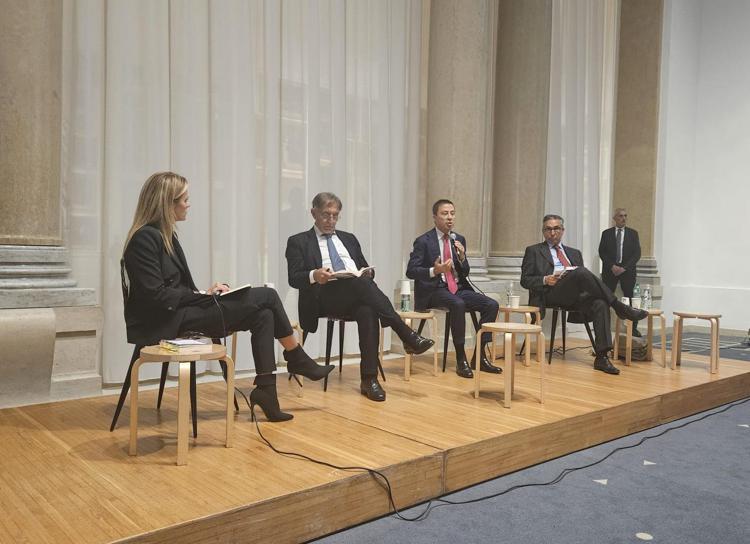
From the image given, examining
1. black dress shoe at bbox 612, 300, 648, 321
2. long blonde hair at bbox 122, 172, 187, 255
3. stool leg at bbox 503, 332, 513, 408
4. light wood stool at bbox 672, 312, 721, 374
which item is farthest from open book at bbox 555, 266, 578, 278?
long blonde hair at bbox 122, 172, 187, 255

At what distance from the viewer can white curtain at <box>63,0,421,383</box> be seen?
387 centimetres

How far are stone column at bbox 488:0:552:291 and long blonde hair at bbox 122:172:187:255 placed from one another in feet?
12.6

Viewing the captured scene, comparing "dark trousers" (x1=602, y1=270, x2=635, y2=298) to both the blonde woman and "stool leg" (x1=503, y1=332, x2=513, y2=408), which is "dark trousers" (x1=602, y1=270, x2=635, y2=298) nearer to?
"stool leg" (x1=503, y1=332, x2=513, y2=408)

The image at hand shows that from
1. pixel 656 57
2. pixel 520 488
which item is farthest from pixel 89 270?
pixel 656 57

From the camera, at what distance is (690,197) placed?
8.86 metres

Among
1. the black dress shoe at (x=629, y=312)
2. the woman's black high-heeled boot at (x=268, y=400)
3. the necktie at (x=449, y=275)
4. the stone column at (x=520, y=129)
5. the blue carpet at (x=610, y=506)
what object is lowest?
the blue carpet at (x=610, y=506)

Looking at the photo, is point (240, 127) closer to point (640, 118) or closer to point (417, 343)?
point (417, 343)

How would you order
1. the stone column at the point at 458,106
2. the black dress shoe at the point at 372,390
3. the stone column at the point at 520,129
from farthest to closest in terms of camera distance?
the stone column at the point at 520,129, the stone column at the point at 458,106, the black dress shoe at the point at 372,390

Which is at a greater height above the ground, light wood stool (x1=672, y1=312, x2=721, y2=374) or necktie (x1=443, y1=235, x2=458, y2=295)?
necktie (x1=443, y1=235, x2=458, y2=295)

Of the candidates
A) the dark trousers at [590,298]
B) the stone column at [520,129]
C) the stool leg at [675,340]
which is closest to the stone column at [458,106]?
the stone column at [520,129]

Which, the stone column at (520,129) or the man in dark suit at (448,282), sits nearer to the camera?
the man in dark suit at (448,282)

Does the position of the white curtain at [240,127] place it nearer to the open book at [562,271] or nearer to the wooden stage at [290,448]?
the wooden stage at [290,448]

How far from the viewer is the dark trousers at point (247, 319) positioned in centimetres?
280

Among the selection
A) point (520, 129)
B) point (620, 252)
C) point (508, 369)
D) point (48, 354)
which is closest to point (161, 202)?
point (48, 354)
